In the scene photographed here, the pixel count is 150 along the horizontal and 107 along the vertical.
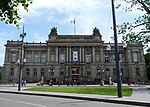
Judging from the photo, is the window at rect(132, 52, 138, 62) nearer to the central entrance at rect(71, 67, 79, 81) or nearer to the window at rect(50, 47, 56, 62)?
the central entrance at rect(71, 67, 79, 81)

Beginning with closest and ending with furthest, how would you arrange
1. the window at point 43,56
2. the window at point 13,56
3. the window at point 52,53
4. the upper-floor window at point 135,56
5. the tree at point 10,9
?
1. the tree at point 10,9
2. the upper-floor window at point 135,56
3. the window at point 52,53
4. the window at point 13,56
5. the window at point 43,56

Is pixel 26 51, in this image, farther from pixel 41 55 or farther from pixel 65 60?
pixel 65 60

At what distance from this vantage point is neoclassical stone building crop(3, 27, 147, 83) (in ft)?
284

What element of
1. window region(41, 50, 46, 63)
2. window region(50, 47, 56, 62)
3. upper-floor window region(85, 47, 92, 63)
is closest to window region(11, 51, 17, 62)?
window region(41, 50, 46, 63)

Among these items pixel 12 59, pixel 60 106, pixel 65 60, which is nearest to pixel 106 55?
pixel 65 60

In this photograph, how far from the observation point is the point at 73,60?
8812 cm

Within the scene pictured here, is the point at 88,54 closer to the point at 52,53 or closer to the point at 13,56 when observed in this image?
the point at 52,53

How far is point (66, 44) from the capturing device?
89.8 m

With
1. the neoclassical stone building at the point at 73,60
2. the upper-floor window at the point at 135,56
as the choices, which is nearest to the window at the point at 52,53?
the neoclassical stone building at the point at 73,60

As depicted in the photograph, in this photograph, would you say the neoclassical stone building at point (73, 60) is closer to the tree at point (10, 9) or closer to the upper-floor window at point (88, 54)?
the upper-floor window at point (88, 54)

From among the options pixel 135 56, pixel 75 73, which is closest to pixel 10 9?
pixel 75 73

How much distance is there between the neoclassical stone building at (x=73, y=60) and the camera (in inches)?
3403

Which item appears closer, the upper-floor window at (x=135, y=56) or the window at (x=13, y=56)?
the upper-floor window at (x=135, y=56)

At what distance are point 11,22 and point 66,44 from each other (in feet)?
272
